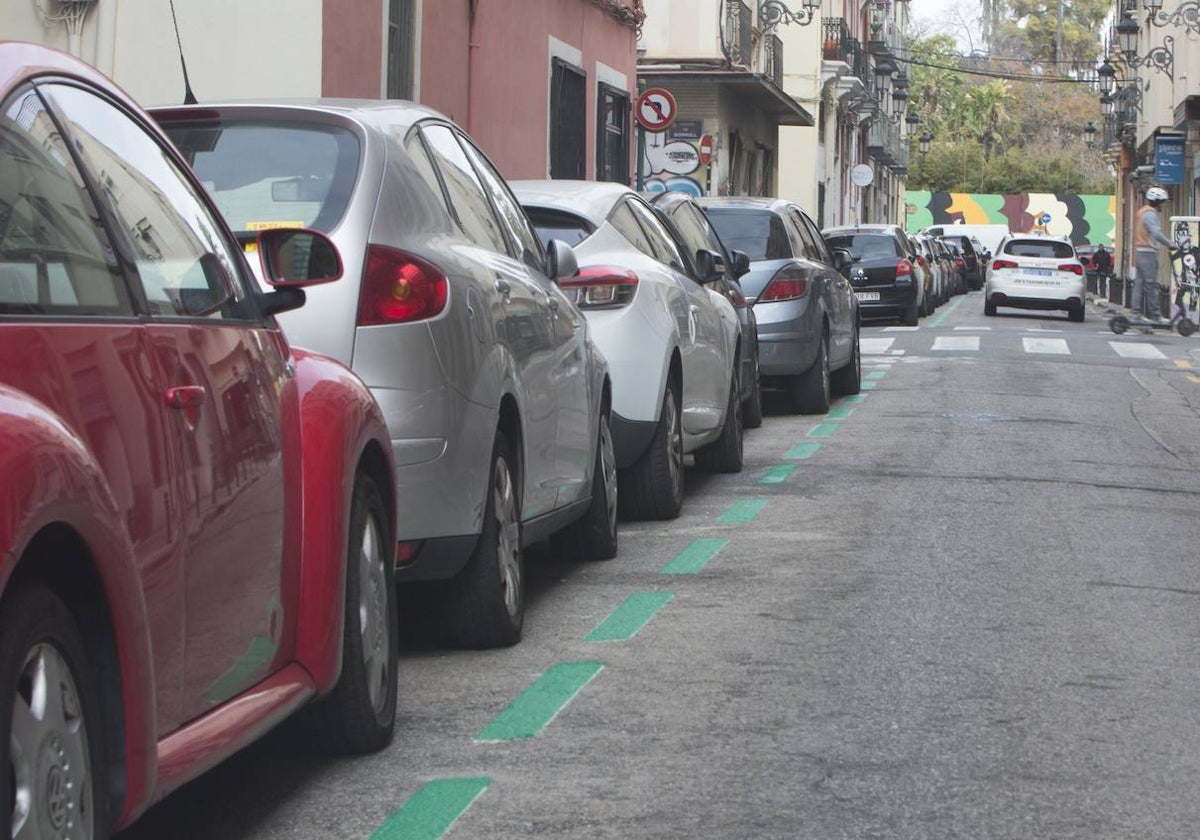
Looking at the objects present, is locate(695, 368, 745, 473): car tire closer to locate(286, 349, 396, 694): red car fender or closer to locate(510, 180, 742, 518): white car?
locate(510, 180, 742, 518): white car

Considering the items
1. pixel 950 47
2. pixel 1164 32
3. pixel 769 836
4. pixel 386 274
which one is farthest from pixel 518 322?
pixel 950 47

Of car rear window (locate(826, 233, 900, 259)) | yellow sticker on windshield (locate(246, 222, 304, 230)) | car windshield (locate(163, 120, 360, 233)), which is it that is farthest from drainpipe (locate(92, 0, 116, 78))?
car rear window (locate(826, 233, 900, 259))

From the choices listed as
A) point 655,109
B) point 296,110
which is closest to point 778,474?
point 296,110

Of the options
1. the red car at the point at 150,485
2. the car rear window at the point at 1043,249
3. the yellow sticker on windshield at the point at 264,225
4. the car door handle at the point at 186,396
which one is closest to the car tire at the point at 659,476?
the yellow sticker on windshield at the point at 264,225

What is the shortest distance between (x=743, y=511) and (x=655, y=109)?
53.0ft

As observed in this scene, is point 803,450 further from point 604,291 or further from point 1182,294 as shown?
point 1182,294

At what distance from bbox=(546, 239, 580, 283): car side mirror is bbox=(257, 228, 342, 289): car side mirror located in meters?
2.69

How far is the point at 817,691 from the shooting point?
600 cm

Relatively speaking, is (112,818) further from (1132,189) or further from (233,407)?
(1132,189)

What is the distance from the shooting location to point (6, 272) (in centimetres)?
325

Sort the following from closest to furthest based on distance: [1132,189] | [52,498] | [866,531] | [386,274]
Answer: [52,498] → [386,274] → [866,531] → [1132,189]

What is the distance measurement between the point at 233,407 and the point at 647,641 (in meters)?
2.85

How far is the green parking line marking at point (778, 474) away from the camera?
38.0ft

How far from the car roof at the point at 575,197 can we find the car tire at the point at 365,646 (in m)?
4.64
